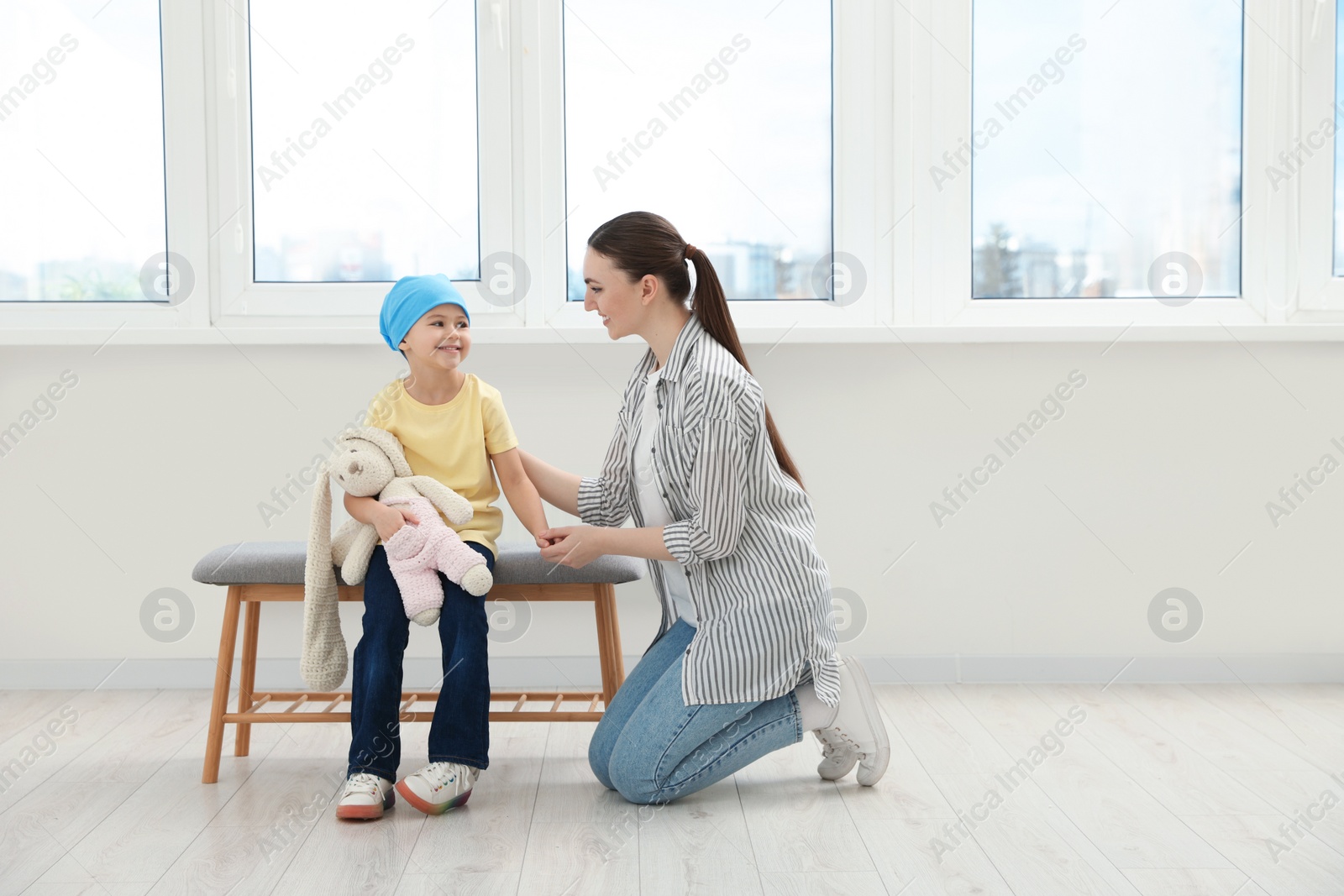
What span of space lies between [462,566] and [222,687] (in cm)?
54

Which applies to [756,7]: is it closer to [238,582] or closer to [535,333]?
[535,333]

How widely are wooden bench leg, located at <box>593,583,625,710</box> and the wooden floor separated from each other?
160mm

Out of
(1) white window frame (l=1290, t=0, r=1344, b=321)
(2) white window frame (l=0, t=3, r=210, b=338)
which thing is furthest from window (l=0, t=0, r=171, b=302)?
(1) white window frame (l=1290, t=0, r=1344, b=321)

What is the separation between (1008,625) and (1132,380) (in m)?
0.67

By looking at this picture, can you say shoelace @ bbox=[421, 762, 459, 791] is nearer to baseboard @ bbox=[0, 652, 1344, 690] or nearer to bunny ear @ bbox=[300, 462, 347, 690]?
bunny ear @ bbox=[300, 462, 347, 690]

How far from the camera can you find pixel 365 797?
1.76 metres

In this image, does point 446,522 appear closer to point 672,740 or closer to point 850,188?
point 672,740

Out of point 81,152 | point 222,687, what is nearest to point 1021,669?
point 222,687

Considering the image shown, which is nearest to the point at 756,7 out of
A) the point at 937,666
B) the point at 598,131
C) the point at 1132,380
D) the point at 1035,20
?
the point at 598,131

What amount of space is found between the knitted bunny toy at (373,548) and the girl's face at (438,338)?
0.52 feet

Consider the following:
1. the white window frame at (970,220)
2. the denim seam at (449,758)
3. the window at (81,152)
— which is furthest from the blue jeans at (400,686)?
the white window frame at (970,220)

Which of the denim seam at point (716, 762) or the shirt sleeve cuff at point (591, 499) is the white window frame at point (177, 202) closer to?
the shirt sleeve cuff at point (591, 499)

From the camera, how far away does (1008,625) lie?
268cm

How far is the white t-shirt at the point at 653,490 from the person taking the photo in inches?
75.8
